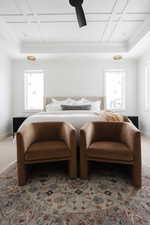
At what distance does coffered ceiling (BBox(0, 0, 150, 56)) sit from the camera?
2.73 m

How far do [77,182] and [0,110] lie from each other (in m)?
3.25

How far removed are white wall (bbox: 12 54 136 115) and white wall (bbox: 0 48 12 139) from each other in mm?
335

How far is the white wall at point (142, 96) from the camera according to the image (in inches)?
173

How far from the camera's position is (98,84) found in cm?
511

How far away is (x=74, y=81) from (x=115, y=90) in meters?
1.47

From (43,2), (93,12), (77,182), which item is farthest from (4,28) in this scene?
(77,182)

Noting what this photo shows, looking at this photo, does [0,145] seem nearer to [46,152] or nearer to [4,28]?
[46,152]

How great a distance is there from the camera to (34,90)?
5.22m

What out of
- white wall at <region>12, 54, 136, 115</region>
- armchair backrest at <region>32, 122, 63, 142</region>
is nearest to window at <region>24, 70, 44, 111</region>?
white wall at <region>12, 54, 136, 115</region>

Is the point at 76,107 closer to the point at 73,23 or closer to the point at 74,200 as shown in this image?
the point at 73,23

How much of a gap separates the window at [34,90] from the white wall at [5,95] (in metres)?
0.57

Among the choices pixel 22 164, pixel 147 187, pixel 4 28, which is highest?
pixel 4 28

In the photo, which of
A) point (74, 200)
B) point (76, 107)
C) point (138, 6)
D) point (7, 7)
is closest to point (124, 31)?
point (138, 6)

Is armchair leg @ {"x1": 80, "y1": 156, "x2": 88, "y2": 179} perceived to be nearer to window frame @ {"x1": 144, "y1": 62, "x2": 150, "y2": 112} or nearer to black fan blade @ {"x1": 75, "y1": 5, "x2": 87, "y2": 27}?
black fan blade @ {"x1": 75, "y1": 5, "x2": 87, "y2": 27}
